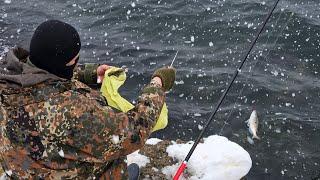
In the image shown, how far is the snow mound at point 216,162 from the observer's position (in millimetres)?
5910

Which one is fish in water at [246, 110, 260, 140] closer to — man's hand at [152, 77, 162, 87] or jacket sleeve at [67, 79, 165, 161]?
man's hand at [152, 77, 162, 87]

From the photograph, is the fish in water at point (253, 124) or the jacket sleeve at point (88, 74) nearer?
the jacket sleeve at point (88, 74)

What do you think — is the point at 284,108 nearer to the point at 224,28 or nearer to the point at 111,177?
the point at 224,28

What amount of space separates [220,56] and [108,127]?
23.7ft

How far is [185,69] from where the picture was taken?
9.68 m

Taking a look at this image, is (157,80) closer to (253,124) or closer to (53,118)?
(53,118)

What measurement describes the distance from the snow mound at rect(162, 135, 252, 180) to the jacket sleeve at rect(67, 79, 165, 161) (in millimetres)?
2567

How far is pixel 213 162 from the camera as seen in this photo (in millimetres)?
6051

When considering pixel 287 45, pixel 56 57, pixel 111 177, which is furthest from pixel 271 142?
pixel 56 57

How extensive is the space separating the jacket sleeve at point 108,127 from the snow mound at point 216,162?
2567 millimetres

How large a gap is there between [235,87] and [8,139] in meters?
6.34

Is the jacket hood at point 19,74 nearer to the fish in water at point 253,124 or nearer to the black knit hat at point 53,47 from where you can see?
the black knit hat at point 53,47

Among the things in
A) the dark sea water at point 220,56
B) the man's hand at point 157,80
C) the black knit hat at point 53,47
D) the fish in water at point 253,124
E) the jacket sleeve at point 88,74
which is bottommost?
the dark sea water at point 220,56

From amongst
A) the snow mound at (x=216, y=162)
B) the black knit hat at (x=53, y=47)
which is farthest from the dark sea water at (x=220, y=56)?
the black knit hat at (x=53, y=47)
